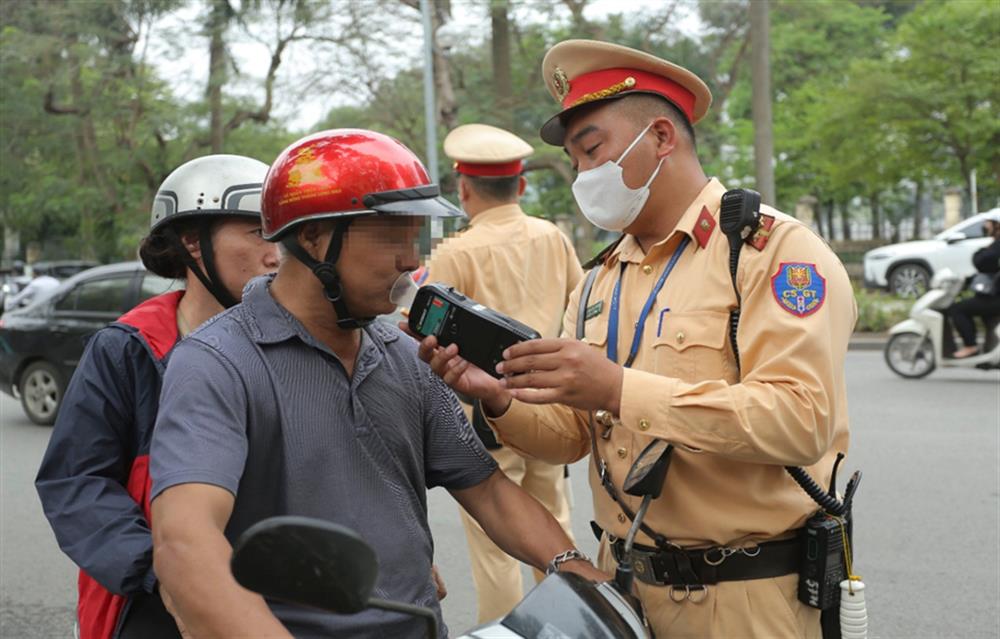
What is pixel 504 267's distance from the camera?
463cm

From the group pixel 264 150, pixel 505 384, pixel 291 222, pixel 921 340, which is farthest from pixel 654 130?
pixel 264 150

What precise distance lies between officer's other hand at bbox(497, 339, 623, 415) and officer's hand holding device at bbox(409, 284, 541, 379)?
5 centimetres

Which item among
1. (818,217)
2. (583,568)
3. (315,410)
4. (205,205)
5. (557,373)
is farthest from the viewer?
(818,217)

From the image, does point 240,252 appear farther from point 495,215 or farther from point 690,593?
point 495,215

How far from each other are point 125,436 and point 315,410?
25.1 inches

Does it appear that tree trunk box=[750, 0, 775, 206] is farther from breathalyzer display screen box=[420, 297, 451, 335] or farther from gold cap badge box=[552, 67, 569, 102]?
breathalyzer display screen box=[420, 297, 451, 335]

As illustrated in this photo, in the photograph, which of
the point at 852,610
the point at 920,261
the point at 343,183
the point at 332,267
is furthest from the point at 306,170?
the point at 920,261

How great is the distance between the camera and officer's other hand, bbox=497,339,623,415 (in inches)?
79.9

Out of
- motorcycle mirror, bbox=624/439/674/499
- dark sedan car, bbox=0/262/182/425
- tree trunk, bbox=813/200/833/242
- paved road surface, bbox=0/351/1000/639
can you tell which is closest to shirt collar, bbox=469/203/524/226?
paved road surface, bbox=0/351/1000/639

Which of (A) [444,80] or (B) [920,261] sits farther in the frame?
(B) [920,261]

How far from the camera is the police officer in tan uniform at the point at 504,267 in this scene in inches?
172

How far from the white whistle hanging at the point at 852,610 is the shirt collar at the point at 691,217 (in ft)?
2.57

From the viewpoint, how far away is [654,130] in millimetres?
2445

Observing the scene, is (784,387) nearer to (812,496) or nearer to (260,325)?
(812,496)
